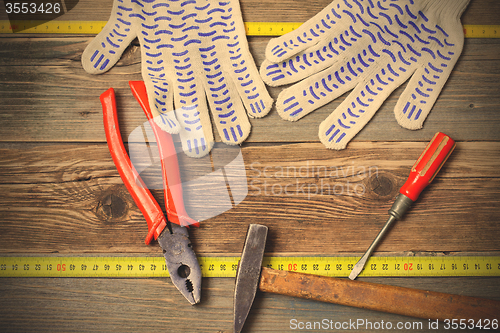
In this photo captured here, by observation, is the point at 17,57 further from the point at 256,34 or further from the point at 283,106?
the point at 283,106

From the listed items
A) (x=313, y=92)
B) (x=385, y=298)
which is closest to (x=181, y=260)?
(x=385, y=298)

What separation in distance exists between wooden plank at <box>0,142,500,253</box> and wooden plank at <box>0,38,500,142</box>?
48 millimetres

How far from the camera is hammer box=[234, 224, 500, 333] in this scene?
0.92m

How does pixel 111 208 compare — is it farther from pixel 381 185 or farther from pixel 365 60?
pixel 365 60

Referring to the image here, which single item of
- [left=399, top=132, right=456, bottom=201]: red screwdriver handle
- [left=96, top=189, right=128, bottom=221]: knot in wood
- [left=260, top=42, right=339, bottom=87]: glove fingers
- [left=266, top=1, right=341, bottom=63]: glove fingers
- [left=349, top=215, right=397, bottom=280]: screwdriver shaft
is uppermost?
[left=266, top=1, right=341, bottom=63]: glove fingers

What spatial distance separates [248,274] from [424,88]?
3.05 feet

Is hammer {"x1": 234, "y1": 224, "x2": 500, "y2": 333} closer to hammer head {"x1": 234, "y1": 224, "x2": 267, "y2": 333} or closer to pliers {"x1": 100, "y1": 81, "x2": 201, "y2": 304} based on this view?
hammer head {"x1": 234, "y1": 224, "x2": 267, "y2": 333}

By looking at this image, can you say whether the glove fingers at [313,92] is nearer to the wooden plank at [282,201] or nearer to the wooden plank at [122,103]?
the wooden plank at [122,103]

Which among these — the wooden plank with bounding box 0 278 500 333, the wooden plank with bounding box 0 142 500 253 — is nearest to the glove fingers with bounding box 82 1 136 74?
the wooden plank with bounding box 0 142 500 253

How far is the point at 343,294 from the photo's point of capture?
3.05ft

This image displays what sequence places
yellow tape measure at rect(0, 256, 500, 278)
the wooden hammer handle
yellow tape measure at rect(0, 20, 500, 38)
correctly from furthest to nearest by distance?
yellow tape measure at rect(0, 20, 500, 38), yellow tape measure at rect(0, 256, 500, 278), the wooden hammer handle

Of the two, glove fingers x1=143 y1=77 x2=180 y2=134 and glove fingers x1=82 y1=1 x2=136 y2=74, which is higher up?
glove fingers x1=82 y1=1 x2=136 y2=74

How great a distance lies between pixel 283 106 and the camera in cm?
109

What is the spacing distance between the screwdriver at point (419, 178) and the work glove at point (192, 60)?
555 mm
